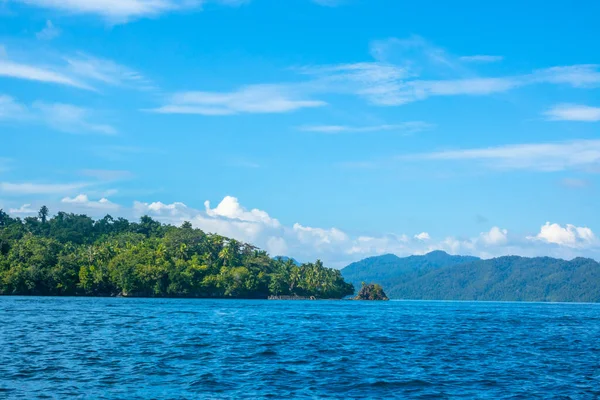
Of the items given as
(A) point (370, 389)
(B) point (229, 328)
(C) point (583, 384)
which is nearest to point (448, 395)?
(A) point (370, 389)

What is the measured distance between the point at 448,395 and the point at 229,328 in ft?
129

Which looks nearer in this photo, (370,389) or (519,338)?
(370,389)

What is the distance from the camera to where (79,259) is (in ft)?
628

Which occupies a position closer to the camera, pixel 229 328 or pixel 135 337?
pixel 135 337

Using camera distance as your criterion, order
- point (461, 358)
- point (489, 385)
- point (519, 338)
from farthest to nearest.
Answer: point (519, 338), point (461, 358), point (489, 385)

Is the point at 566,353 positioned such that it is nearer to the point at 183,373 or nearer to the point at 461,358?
the point at 461,358

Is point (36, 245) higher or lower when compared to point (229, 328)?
higher

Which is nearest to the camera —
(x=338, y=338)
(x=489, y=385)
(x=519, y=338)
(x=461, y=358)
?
(x=489, y=385)

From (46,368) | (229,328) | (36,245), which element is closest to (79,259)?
(36,245)

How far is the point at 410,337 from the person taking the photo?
60.9 m

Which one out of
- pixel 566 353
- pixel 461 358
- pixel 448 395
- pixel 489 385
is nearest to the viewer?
pixel 448 395

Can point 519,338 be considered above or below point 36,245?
below

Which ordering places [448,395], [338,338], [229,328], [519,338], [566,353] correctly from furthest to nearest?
[229,328], [519,338], [338,338], [566,353], [448,395]

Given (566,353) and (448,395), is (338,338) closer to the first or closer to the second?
(566,353)
